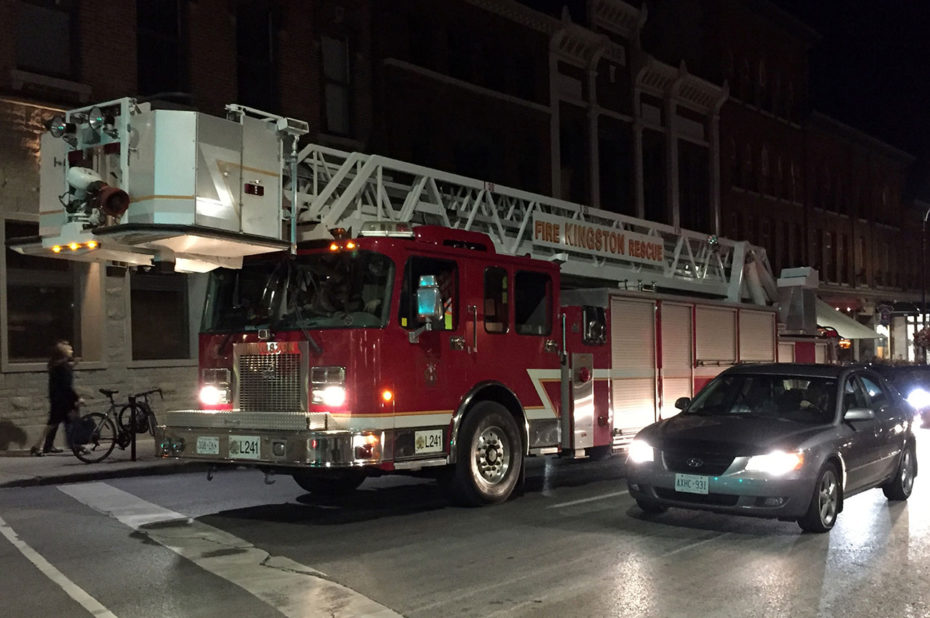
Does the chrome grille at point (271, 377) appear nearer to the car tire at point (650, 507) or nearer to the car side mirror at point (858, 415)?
the car tire at point (650, 507)

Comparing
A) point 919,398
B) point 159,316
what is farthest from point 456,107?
point 919,398

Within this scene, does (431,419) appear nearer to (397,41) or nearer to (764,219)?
(397,41)

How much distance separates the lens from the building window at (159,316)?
55.2 feet

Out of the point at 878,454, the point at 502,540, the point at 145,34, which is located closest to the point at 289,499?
the point at 502,540

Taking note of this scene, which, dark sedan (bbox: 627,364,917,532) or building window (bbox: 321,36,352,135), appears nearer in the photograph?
dark sedan (bbox: 627,364,917,532)

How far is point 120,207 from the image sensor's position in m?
7.71

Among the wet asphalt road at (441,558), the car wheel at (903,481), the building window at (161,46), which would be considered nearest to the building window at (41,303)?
the building window at (161,46)

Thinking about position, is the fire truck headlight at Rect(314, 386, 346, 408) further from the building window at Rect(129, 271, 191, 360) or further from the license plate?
the building window at Rect(129, 271, 191, 360)

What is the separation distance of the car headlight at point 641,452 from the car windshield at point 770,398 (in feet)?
3.15

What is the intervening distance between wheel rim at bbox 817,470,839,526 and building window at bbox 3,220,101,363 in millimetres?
12096

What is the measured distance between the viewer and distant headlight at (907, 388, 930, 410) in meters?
19.8

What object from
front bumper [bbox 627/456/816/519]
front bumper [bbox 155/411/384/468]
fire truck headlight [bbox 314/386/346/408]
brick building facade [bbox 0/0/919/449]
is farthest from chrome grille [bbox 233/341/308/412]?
brick building facade [bbox 0/0/919/449]

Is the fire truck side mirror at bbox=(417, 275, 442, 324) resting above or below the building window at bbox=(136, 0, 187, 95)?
below

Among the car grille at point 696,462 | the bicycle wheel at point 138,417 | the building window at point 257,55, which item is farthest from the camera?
the building window at point 257,55
